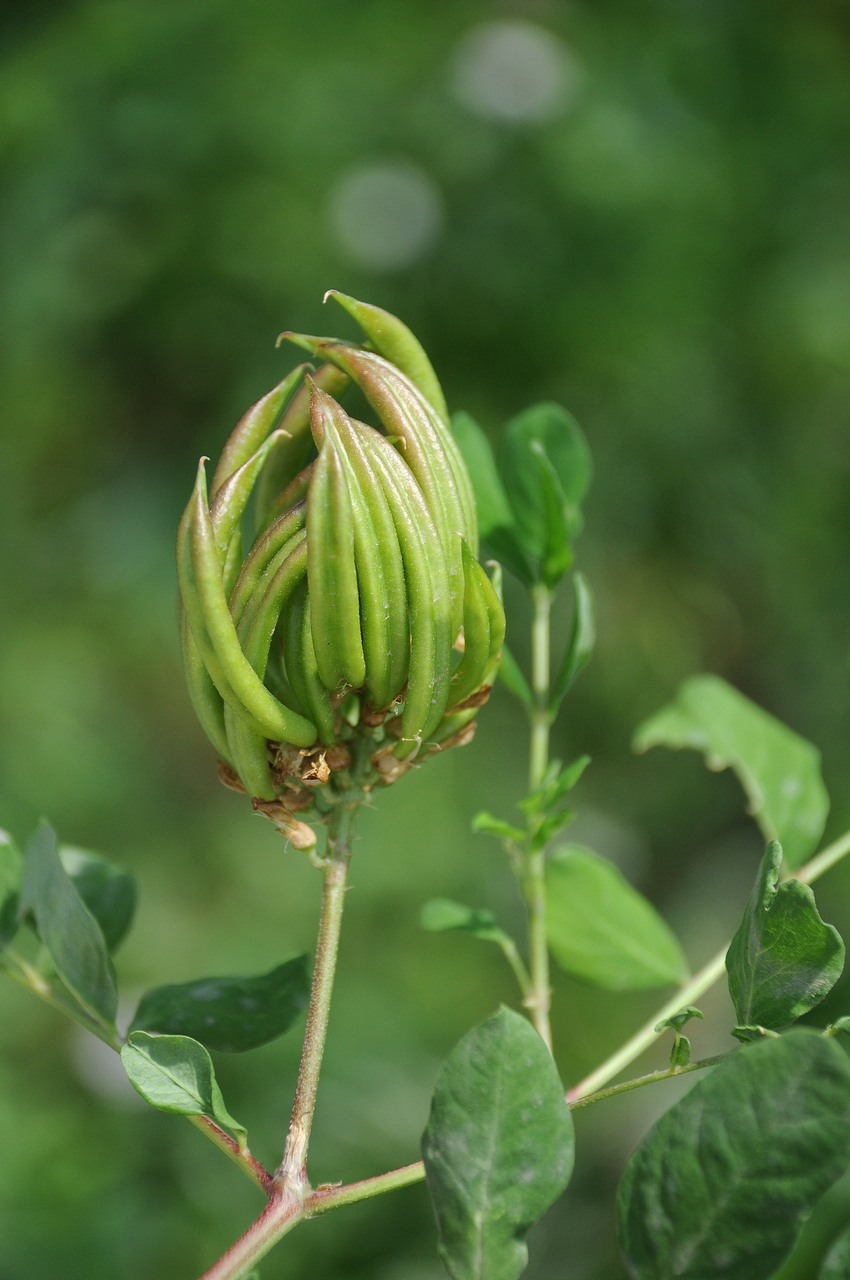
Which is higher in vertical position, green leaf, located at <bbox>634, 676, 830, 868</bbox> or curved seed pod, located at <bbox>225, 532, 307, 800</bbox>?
curved seed pod, located at <bbox>225, 532, 307, 800</bbox>

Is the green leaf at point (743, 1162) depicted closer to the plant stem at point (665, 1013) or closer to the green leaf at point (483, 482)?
the plant stem at point (665, 1013)

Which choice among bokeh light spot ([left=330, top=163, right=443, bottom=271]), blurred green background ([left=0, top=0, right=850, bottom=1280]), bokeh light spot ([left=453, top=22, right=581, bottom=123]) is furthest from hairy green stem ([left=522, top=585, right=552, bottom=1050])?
bokeh light spot ([left=453, top=22, right=581, bottom=123])

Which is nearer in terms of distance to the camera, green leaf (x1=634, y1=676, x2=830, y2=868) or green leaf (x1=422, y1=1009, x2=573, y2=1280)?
green leaf (x1=422, y1=1009, x2=573, y2=1280)

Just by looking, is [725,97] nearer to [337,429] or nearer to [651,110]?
[651,110]

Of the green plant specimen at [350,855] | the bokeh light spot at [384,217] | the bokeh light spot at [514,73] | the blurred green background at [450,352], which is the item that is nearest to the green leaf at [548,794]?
the green plant specimen at [350,855]

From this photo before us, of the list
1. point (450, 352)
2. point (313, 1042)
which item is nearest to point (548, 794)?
point (313, 1042)

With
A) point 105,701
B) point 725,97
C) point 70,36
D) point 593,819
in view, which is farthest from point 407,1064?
point 70,36

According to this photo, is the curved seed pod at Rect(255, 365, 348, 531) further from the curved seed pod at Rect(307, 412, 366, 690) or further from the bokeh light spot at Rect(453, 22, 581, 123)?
the bokeh light spot at Rect(453, 22, 581, 123)
